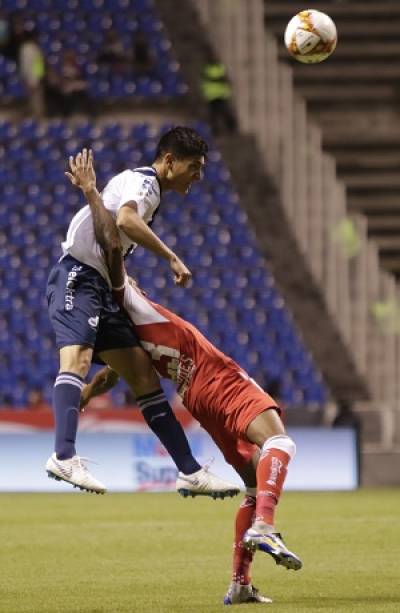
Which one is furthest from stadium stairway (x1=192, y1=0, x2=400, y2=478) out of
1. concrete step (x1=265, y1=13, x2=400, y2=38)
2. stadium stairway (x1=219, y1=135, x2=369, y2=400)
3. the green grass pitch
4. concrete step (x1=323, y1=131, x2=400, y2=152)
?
the green grass pitch

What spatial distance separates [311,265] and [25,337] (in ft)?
14.3

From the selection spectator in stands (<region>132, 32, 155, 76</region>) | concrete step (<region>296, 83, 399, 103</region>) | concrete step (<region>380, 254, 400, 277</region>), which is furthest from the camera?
concrete step (<region>296, 83, 399, 103</region>)

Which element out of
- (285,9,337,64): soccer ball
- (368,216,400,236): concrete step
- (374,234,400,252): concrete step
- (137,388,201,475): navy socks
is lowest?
→ (137,388,201,475): navy socks

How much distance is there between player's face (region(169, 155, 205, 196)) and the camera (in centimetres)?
699

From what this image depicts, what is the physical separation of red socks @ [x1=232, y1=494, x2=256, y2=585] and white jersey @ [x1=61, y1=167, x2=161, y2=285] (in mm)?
1289

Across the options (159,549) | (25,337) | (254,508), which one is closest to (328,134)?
(25,337)

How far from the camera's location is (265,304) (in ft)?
65.7

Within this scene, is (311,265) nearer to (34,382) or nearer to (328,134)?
(328,134)

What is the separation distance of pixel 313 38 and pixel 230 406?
2795 mm

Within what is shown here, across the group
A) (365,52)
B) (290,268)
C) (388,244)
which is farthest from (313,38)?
(365,52)

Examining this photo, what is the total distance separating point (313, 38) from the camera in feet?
28.0

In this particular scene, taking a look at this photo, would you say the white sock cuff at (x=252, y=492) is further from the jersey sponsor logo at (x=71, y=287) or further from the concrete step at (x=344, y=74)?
the concrete step at (x=344, y=74)

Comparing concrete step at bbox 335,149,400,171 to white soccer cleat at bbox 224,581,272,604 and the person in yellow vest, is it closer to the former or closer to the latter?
the person in yellow vest

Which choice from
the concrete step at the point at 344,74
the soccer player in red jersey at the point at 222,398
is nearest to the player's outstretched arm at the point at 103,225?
the soccer player in red jersey at the point at 222,398
